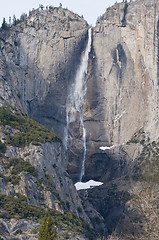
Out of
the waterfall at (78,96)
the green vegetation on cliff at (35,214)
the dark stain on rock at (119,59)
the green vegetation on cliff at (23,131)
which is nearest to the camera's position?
the green vegetation on cliff at (35,214)

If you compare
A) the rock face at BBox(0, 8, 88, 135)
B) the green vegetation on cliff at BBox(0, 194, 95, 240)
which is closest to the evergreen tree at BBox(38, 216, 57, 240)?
the green vegetation on cliff at BBox(0, 194, 95, 240)

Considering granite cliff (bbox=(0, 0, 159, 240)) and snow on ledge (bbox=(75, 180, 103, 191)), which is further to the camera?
snow on ledge (bbox=(75, 180, 103, 191))

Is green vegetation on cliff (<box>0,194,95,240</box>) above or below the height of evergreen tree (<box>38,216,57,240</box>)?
below

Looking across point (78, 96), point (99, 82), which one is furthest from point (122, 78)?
point (78, 96)

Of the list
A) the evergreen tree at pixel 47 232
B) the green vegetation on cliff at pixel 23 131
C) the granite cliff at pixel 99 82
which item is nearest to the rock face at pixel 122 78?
the granite cliff at pixel 99 82

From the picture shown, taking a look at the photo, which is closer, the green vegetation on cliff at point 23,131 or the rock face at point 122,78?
the green vegetation on cliff at point 23,131

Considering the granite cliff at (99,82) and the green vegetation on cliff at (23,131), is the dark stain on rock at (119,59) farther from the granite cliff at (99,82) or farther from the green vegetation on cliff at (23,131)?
the green vegetation on cliff at (23,131)

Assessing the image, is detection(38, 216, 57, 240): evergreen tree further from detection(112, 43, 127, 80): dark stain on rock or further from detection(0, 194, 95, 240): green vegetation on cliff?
detection(112, 43, 127, 80): dark stain on rock
